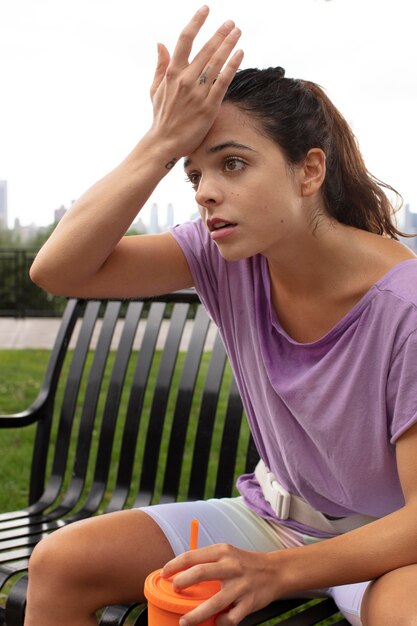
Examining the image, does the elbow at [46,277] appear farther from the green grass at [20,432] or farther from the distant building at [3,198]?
the distant building at [3,198]

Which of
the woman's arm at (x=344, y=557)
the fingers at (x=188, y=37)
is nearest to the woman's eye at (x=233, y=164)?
the fingers at (x=188, y=37)

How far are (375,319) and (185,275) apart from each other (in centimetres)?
63

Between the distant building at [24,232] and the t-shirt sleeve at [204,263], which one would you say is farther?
the distant building at [24,232]

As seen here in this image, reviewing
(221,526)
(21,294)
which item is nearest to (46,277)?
(221,526)

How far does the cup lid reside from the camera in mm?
1470

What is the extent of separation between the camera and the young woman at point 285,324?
5.72 feet

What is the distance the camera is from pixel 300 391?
195 cm

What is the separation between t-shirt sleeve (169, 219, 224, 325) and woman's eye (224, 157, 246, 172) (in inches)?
14.1

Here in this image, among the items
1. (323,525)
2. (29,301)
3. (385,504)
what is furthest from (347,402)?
(29,301)

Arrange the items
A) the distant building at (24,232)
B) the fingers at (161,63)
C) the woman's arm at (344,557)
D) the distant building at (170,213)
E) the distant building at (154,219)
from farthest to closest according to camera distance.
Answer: the distant building at (24,232)
the distant building at (154,219)
the distant building at (170,213)
the fingers at (161,63)
the woman's arm at (344,557)

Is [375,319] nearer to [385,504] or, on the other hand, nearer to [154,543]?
[385,504]

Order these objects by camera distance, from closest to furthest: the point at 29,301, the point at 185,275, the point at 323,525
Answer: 1. the point at 323,525
2. the point at 185,275
3. the point at 29,301

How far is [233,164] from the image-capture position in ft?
6.18

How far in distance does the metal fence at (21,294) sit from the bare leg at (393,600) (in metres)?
9.21
